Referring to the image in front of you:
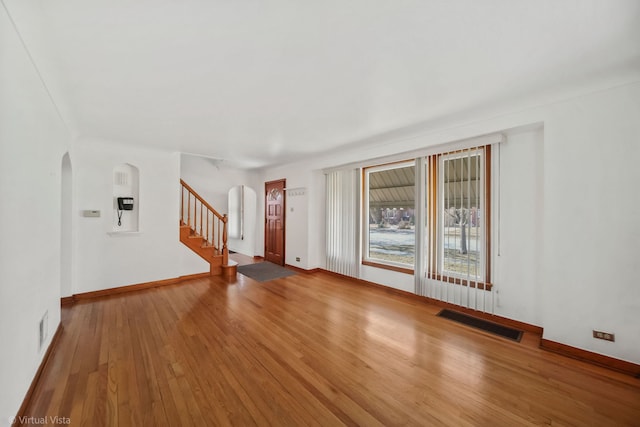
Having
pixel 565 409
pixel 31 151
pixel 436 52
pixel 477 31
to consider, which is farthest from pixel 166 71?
pixel 565 409

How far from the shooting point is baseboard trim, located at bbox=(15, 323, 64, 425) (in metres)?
1.62

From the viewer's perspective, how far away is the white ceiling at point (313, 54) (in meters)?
1.42

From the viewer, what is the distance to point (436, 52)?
1772mm

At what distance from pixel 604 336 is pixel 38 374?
496cm

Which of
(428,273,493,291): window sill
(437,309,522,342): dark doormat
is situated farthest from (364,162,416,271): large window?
(437,309,522,342): dark doormat

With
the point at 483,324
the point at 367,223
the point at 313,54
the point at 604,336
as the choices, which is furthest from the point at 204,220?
the point at 604,336

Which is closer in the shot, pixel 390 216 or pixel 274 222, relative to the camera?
pixel 390 216

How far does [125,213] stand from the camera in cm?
437

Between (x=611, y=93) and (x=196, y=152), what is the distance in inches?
222

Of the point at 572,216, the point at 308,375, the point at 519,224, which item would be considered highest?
the point at 572,216

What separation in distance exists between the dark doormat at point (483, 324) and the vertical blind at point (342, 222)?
1830 mm

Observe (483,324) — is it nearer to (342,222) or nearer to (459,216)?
(459,216)

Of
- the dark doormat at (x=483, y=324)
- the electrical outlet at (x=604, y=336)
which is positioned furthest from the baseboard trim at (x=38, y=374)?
the electrical outlet at (x=604, y=336)

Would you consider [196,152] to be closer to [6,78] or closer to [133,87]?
[133,87]
